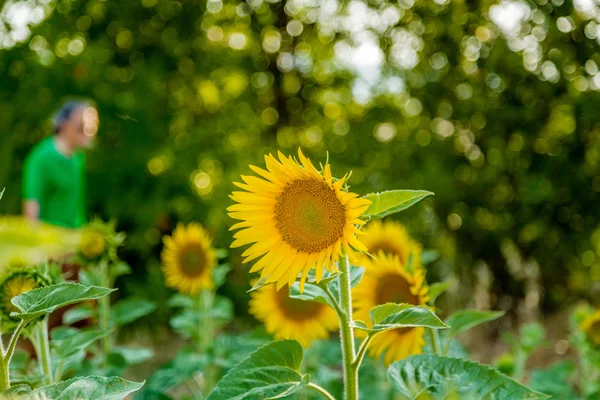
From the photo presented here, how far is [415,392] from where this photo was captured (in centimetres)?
82

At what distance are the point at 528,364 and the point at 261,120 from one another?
194cm

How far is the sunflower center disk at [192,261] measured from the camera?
1.76 metres

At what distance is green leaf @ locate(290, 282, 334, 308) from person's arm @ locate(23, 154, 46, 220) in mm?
1817

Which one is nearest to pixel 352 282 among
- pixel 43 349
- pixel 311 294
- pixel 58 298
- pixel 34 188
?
pixel 311 294

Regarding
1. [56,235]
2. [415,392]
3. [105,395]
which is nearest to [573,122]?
[415,392]

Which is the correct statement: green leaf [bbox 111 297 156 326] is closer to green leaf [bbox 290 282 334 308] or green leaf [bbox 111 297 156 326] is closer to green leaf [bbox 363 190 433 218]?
green leaf [bbox 290 282 334 308]

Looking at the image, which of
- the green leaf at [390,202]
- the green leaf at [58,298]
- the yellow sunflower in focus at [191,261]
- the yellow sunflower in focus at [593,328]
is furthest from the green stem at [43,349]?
the yellow sunflower in focus at [593,328]

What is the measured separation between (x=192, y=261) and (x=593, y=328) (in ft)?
3.09

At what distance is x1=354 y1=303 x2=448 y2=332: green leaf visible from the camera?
2.45 ft

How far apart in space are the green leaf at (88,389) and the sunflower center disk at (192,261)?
1.08m

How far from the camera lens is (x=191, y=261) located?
1.77 m

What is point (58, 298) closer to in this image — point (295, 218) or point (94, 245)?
point (295, 218)

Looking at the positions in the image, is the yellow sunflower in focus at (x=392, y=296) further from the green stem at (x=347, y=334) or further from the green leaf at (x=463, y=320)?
the green stem at (x=347, y=334)

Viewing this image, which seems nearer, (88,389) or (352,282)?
(88,389)
